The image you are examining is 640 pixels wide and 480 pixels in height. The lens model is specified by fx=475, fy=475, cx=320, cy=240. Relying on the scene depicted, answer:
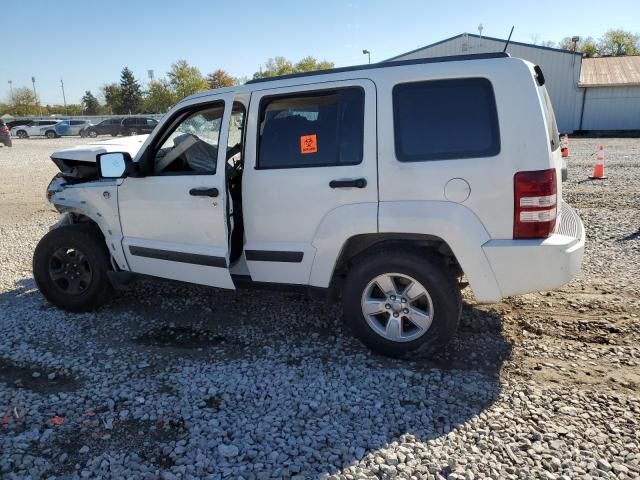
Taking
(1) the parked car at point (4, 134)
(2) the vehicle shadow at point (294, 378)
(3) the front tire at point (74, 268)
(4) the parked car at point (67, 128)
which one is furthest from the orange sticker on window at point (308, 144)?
(4) the parked car at point (67, 128)

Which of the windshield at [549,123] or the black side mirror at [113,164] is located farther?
the black side mirror at [113,164]

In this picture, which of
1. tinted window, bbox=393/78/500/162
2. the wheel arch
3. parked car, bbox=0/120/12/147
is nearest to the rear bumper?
the wheel arch

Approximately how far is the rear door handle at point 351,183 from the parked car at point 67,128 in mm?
45097

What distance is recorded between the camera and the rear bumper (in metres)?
3.18

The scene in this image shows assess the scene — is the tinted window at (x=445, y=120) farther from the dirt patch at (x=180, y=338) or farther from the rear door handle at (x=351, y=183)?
the dirt patch at (x=180, y=338)

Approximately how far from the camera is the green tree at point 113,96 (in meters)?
70.3

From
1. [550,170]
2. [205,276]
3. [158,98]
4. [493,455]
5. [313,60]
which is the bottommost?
[493,455]

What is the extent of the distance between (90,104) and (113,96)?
35.2 feet

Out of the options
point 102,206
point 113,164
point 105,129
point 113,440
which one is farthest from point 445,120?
point 105,129

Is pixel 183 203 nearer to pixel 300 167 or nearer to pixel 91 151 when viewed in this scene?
pixel 300 167

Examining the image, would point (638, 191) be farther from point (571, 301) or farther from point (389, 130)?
point (389, 130)

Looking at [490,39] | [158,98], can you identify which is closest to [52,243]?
[490,39]

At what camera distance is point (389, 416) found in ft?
9.94

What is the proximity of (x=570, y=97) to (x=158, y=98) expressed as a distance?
5072 cm
